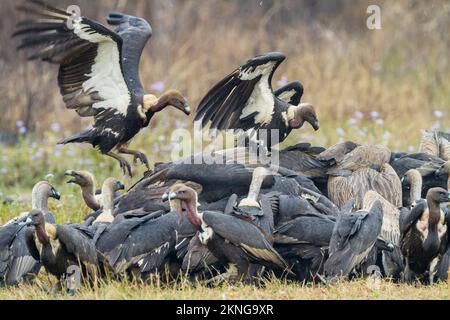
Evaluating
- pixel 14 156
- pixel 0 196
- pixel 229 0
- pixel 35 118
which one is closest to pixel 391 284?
pixel 0 196

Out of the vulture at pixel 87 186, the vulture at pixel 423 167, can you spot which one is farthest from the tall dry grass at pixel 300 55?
the vulture at pixel 87 186

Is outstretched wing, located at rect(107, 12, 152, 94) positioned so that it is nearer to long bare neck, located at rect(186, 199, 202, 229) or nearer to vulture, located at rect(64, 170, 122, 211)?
vulture, located at rect(64, 170, 122, 211)

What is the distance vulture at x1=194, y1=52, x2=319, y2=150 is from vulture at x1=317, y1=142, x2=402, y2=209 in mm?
592

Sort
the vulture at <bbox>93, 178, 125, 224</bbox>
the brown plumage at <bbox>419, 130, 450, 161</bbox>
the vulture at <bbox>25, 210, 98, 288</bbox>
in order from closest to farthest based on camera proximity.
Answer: the vulture at <bbox>25, 210, 98, 288</bbox> → the vulture at <bbox>93, 178, 125, 224</bbox> → the brown plumage at <bbox>419, 130, 450, 161</bbox>

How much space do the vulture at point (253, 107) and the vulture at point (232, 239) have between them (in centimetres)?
213

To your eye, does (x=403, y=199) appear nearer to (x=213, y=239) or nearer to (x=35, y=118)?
(x=213, y=239)

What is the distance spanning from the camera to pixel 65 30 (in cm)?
864

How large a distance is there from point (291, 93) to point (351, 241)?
3151 millimetres

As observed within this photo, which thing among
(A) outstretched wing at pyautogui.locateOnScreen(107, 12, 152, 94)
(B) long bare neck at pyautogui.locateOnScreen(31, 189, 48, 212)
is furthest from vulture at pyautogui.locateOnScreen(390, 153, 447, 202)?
(B) long bare neck at pyautogui.locateOnScreen(31, 189, 48, 212)

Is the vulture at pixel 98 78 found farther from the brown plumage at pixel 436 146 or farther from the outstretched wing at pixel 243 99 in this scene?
the brown plumage at pixel 436 146

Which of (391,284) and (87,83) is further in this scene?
(87,83)

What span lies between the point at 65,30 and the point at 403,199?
9.75ft

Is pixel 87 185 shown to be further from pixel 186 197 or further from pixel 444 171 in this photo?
pixel 444 171

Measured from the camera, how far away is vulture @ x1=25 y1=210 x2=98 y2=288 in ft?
23.6
